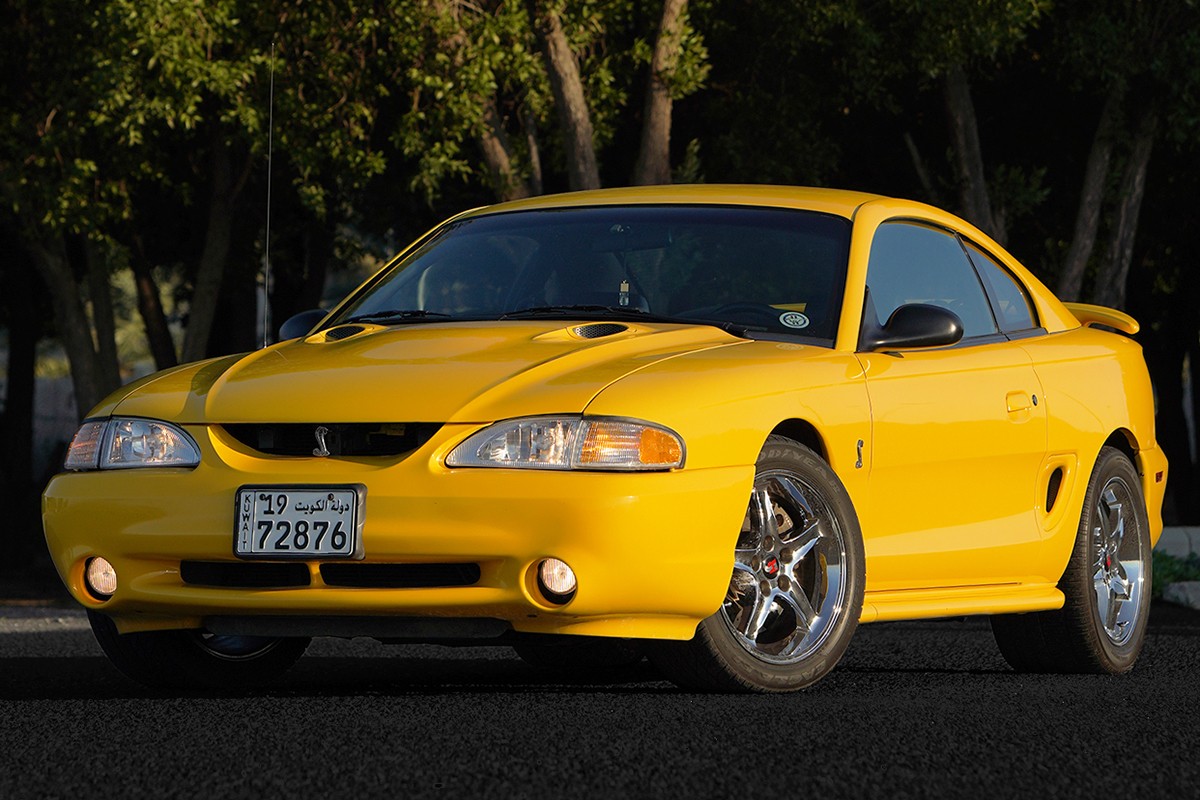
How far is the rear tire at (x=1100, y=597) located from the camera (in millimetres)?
7551

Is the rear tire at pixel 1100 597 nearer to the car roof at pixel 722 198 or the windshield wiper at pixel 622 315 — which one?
the car roof at pixel 722 198

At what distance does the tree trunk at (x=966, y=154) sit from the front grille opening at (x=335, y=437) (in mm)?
13569

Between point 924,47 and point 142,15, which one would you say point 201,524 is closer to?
point 142,15

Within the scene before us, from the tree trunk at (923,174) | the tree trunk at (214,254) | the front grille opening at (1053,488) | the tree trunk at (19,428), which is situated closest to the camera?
the front grille opening at (1053,488)

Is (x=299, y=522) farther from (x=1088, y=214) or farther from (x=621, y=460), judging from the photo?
(x=1088, y=214)

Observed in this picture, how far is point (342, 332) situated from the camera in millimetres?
6844

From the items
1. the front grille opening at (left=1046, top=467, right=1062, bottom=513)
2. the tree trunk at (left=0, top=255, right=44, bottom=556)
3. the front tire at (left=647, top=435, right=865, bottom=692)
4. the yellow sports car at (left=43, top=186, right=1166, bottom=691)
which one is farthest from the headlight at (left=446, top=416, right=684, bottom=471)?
the tree trunk at (left=0, top=255, right=44, bottom=556)

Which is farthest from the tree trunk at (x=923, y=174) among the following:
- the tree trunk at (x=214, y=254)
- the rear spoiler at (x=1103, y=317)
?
the rear spoiler at (x=1103, y=317)

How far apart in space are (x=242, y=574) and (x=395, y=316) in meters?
1.39

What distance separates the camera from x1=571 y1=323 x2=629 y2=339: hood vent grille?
6296 mm

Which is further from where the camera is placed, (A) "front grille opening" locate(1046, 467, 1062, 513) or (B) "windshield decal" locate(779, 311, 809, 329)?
(A) "front grille opening" locate(1046, 467, 1062, 513)

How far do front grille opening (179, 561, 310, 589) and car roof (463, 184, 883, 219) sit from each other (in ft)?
6.46

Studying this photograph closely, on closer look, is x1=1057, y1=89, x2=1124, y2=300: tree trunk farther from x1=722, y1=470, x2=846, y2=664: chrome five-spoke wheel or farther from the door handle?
x1=722, y1=470, x2=846, y2=664: chrome five-spoke wheel

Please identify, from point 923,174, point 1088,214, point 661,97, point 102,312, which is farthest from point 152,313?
point 1088,214
